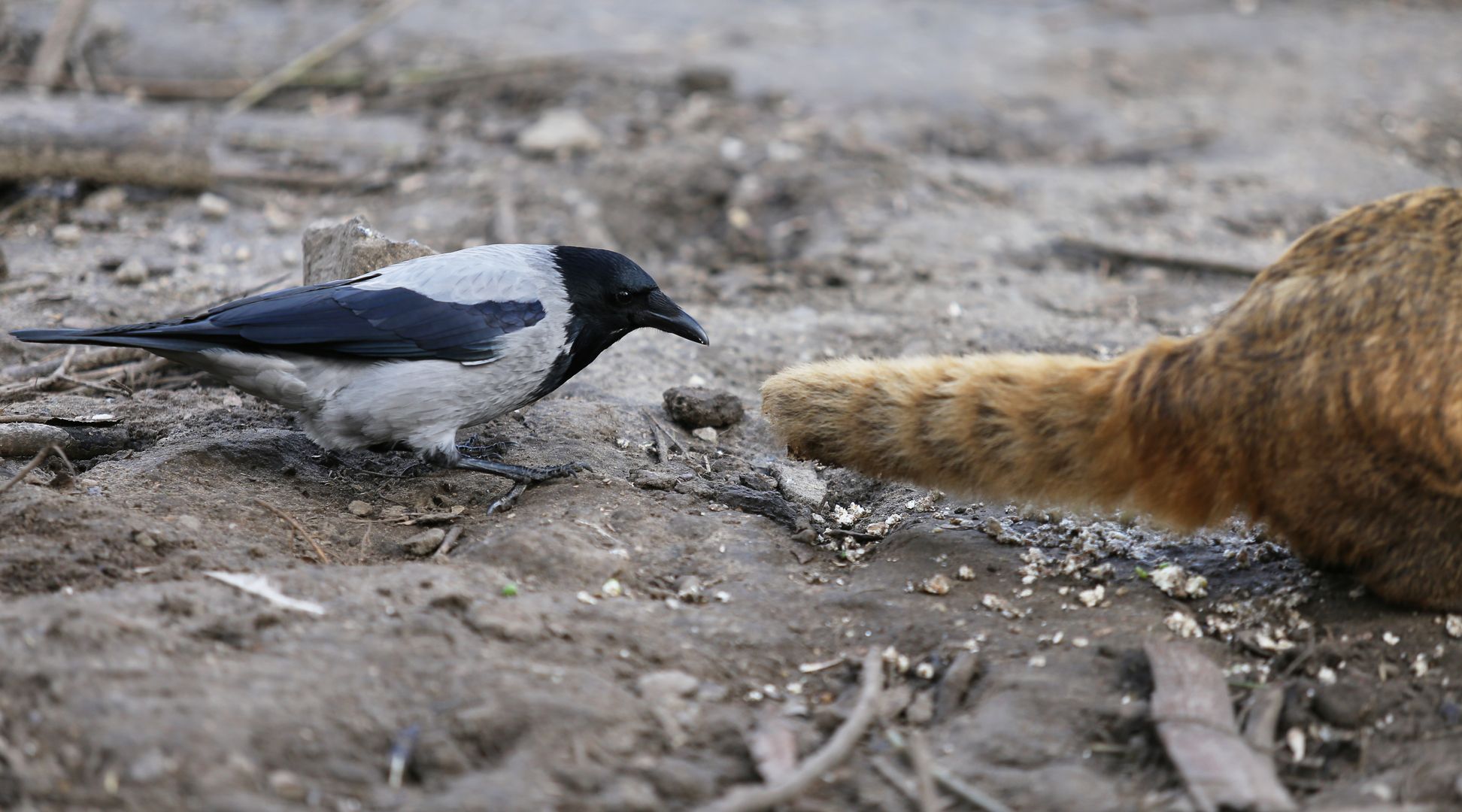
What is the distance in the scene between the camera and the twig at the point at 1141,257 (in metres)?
7.16

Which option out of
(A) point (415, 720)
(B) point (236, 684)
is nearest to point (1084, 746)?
(A) point (415, 720)

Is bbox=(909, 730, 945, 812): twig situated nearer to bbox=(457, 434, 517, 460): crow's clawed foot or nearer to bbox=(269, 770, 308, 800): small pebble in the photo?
bbox=(269, 770, 308, 800): small pebble

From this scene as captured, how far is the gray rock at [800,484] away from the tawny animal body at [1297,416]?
678 millimetres

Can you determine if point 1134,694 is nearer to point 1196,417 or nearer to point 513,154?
point 1196,417

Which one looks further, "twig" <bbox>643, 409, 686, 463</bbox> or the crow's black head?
"twig" <bbox>643, 409, 686, 463</bbox>

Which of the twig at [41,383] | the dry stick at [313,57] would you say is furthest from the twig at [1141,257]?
the dry stick at [313,57]

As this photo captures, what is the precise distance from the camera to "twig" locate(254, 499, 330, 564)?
12.8 ft

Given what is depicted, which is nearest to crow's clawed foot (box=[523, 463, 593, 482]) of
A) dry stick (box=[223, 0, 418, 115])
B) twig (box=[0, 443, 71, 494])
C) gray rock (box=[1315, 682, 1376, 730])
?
twig (box=[0, 443, 71, 494])

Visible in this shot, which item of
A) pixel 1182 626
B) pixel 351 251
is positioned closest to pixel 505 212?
pixel 351 251

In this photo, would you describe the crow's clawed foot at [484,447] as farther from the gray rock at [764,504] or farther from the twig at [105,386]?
the twig at [105,386]

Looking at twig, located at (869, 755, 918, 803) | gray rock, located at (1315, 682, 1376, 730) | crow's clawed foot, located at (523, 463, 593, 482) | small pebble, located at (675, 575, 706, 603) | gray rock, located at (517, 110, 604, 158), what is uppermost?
gray rock, located at (517, 110, 604, 158)

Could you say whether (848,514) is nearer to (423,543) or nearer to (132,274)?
(423,543)

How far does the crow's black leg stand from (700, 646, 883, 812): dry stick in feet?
5.11

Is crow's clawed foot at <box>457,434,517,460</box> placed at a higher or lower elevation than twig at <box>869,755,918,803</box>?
lower
